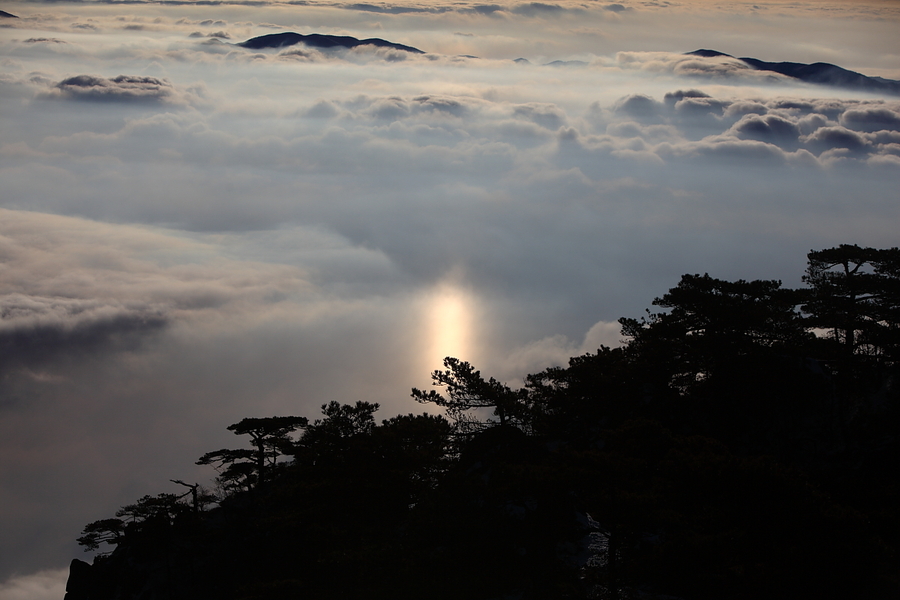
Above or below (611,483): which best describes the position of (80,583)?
above

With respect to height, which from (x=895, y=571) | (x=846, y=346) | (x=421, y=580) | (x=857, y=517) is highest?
(x=846, y=346)

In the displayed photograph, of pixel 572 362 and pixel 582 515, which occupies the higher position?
pixel 572 362

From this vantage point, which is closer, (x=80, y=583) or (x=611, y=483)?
(x=611, y=483)

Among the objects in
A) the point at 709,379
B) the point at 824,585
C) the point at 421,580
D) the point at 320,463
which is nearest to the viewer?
the point at 824,585

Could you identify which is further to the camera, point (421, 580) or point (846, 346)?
point (846, 346)

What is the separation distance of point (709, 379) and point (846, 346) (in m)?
11.1

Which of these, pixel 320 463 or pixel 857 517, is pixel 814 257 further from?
pixel 320 463

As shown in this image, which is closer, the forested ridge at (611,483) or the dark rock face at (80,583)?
the forested ridge at (611,483)

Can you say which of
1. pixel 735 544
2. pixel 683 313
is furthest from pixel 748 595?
pixel 683 313

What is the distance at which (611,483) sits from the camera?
1177 inches

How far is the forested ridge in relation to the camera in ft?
94.2

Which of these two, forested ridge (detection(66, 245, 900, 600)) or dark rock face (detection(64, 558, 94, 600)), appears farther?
dark rock face (detection(64, 558, 94, 600))

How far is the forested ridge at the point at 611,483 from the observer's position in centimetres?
2872

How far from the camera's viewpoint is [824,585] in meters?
26.8
